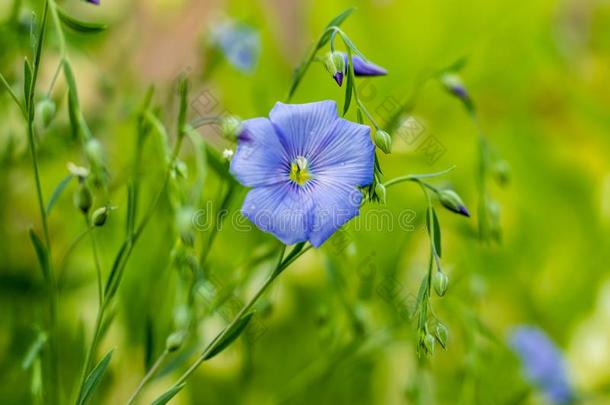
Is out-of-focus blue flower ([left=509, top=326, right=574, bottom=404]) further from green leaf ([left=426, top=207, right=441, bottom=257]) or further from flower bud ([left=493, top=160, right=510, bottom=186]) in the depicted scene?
green leaf ([left=426, top=207, right=441, bottom=257])

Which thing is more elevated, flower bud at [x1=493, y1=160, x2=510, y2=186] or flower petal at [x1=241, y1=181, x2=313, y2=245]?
flower petal at [x1=241, y1=181, x2=313, y2=245]

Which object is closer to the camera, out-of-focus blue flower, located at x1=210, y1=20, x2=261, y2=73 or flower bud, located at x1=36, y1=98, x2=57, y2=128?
flower bud, located at x1=36, y1=98, x2=57, y2=128

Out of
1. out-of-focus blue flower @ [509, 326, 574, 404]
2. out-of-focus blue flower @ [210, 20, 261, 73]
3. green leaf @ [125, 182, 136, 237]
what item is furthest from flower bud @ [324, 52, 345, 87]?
out-of-focus blue flower @ [509, 326, 574, 404]

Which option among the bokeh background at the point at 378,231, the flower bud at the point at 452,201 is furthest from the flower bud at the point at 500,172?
the flower bud at the point at 452,201

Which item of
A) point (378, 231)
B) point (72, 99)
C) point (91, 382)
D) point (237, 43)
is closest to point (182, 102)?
point (72, 99)

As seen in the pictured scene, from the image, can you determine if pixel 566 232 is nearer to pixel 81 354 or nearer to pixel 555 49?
pixel 555 49

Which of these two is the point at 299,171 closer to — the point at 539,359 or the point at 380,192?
the point at 380,192

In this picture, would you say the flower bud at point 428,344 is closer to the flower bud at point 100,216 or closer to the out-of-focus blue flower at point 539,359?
the flower bud at point 100,216
